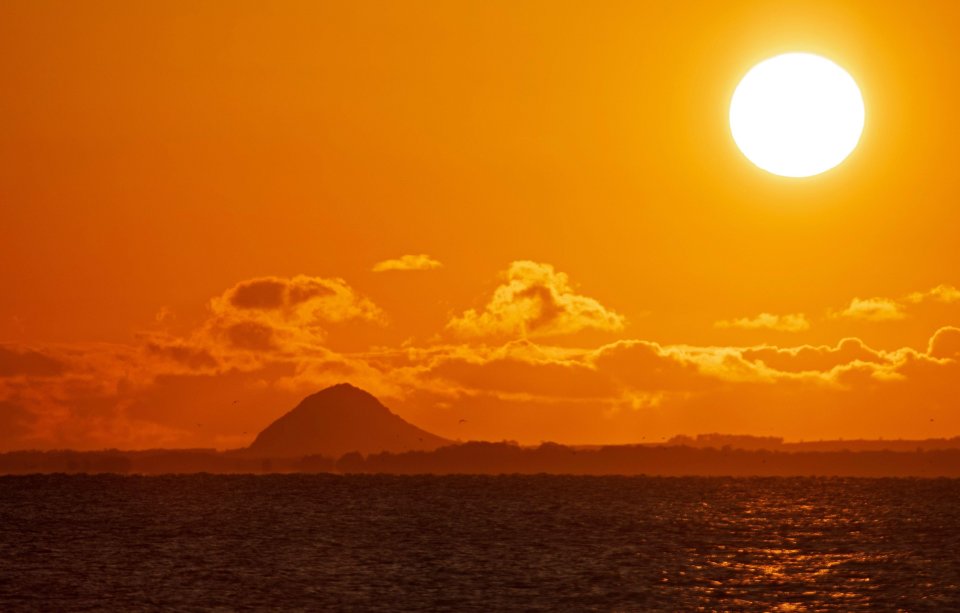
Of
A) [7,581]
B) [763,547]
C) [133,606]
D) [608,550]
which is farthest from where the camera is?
[763,547]

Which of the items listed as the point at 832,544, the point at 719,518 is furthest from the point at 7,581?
the point at 719,518

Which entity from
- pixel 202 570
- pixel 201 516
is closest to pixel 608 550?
pixel 202 570

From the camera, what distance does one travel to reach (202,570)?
108 metres

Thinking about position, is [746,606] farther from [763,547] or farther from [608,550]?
[763,547]

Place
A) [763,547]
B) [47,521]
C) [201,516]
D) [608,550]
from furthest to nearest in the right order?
[201,516] → [47,521] → [763,547] → [608,550]

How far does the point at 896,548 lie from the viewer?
446ft

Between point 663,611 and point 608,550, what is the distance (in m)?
42.7

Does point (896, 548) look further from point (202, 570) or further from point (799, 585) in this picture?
point (202, 570)

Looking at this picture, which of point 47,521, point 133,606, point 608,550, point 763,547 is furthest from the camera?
point 47,521

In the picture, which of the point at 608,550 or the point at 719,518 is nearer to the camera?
the point at 608,550

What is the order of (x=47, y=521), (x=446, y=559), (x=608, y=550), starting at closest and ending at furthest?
(x=446, y=559)
(x=608, y=550)
(x=47, y=521)

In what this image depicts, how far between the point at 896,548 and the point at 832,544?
767cm

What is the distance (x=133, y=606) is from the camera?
281 ft

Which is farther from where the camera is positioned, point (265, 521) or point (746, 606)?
point (265, 521)
